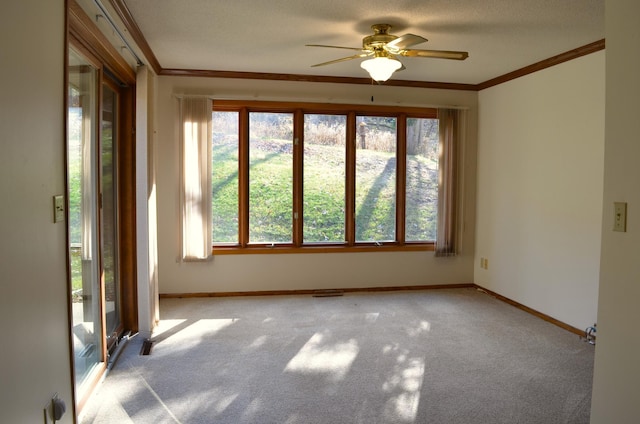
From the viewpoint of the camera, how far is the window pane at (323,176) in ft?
16.3

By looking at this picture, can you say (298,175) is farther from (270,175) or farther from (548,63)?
(548,63)

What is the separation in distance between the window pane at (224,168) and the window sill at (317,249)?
22cm

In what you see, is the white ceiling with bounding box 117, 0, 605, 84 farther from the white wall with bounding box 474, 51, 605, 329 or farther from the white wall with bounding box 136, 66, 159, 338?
the white wall with bounding box 136, 66, 159, 338

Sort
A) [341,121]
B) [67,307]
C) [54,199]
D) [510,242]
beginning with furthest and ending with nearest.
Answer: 1. [341,121]
2. [510,242]
3. [67,307]
4. [54,199]

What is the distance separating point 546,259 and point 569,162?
3.01 ft

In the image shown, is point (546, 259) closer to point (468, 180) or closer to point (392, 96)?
point (468, 180)

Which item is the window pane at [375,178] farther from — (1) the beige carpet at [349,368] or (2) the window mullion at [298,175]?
(1) the beige carpet at [349,368]

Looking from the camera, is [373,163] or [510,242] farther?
[373,163]

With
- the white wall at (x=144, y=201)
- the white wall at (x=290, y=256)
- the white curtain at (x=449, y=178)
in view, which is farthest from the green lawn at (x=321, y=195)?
the white wall at (x=144, y=201)

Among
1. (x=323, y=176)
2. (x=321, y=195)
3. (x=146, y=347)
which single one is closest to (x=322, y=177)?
(x=323, y=176)

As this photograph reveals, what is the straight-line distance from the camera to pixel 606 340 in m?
1.84

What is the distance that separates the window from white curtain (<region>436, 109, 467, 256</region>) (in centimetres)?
14

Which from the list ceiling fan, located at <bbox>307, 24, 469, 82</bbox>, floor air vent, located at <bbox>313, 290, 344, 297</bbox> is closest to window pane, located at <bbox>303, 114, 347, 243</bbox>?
floor air vent, located at <bbox>313, 290, 344, 297</bbox>

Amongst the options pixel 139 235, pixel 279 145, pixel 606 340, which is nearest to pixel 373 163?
pixel 279 145
